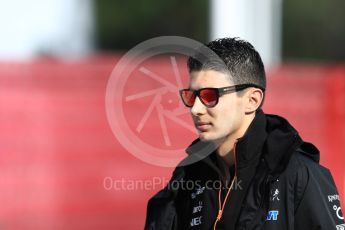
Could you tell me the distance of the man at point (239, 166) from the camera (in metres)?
3.01

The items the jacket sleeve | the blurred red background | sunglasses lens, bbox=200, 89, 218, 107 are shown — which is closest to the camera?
the jacket sleeve

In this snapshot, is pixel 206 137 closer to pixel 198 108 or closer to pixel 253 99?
pixel 198 108

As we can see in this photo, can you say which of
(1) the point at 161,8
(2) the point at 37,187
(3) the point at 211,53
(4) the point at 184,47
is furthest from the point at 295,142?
(1) the point at 161,8

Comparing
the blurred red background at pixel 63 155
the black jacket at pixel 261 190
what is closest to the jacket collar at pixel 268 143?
the black jacket at pixel 261 190

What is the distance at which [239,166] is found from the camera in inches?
126

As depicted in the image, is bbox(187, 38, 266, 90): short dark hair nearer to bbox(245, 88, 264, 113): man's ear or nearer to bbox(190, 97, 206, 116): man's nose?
bbox(245, 88, 264, 113): man's ear

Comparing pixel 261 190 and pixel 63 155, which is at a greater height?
pixel 261 190

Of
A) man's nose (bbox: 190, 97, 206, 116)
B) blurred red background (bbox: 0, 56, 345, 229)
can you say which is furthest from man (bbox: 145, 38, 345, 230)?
blurred red background (bbox: 0, 56, 345, 229)

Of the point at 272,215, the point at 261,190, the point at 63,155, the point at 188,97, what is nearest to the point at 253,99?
the point at 188,97

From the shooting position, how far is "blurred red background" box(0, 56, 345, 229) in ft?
24.6

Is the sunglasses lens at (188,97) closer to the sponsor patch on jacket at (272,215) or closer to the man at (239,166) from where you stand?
the man at (239,166)

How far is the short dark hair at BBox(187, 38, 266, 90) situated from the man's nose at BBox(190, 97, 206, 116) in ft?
0.47

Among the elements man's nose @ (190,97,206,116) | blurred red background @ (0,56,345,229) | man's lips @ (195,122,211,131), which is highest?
man's nose @ (190,97,206,116)

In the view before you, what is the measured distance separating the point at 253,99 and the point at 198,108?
0.82 feet
